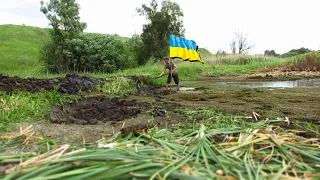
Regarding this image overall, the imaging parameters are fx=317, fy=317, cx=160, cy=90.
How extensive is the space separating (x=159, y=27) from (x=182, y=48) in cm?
1164

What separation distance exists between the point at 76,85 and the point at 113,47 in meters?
12.2

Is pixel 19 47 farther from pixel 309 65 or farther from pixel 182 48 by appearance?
pixel 309 65

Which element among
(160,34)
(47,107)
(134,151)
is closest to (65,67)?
(160,34)

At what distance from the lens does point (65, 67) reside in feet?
68.0

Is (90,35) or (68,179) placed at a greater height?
(90,35)

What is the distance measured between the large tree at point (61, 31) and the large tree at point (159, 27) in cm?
696

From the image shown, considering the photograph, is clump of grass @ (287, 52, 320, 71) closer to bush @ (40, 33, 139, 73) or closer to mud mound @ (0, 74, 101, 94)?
bush @ (40, 33, 139, 73)

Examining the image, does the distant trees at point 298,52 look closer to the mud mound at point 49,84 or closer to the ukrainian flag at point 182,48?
the ukrainian flag at point 182,48

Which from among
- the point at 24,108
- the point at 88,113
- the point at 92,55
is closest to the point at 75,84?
the point at 88,113

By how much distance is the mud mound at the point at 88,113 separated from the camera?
15.2 ft

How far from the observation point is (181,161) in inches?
81.6

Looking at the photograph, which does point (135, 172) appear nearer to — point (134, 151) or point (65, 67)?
point (134, 151)

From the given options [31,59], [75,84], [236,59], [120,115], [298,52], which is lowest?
[120,115]

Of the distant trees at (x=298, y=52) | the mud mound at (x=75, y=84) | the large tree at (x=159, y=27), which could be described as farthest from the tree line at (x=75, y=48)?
the distant trees at (x=298, y=52)
